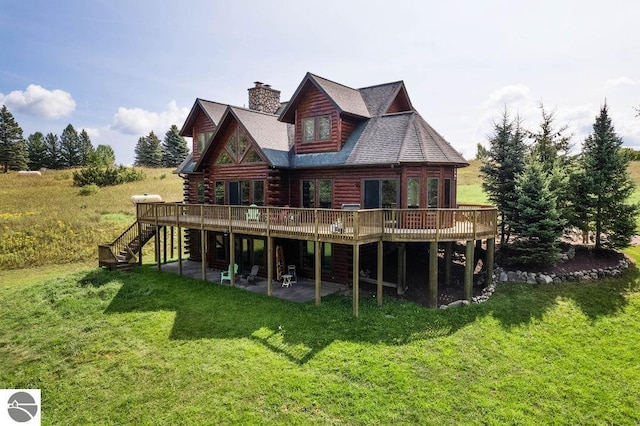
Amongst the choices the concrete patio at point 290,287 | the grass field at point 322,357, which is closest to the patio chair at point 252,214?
the concrete patio at point 290,287

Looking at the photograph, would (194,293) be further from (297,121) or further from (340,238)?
(297,121)

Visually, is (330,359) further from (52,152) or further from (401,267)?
(52,152)

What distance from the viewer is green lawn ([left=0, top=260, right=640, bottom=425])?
31.8ft

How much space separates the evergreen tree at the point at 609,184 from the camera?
18.1 metres

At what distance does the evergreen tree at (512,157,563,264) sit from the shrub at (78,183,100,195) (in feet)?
146

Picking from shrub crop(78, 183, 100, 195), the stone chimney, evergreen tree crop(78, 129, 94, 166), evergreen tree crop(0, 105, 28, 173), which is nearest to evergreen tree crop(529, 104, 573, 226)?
the stone chimney

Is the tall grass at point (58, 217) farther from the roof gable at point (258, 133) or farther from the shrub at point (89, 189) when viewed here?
the roof gable at point (258, 133)

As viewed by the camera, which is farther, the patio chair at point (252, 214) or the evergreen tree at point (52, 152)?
the evergreen tree at point (52, 152)

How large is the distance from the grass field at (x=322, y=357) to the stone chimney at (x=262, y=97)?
13114 mm

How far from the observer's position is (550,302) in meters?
14.8

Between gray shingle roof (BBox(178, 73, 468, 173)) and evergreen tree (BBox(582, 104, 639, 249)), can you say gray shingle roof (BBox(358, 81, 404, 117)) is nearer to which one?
gray shingle roof (BBox(178, 73, 468, 173))

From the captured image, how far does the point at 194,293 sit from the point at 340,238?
780 cm

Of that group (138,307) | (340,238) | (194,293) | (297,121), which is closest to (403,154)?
(340,238)

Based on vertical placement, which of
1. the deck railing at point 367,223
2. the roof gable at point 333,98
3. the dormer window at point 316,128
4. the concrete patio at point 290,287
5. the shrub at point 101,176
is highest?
the roof gable at point 333,98
